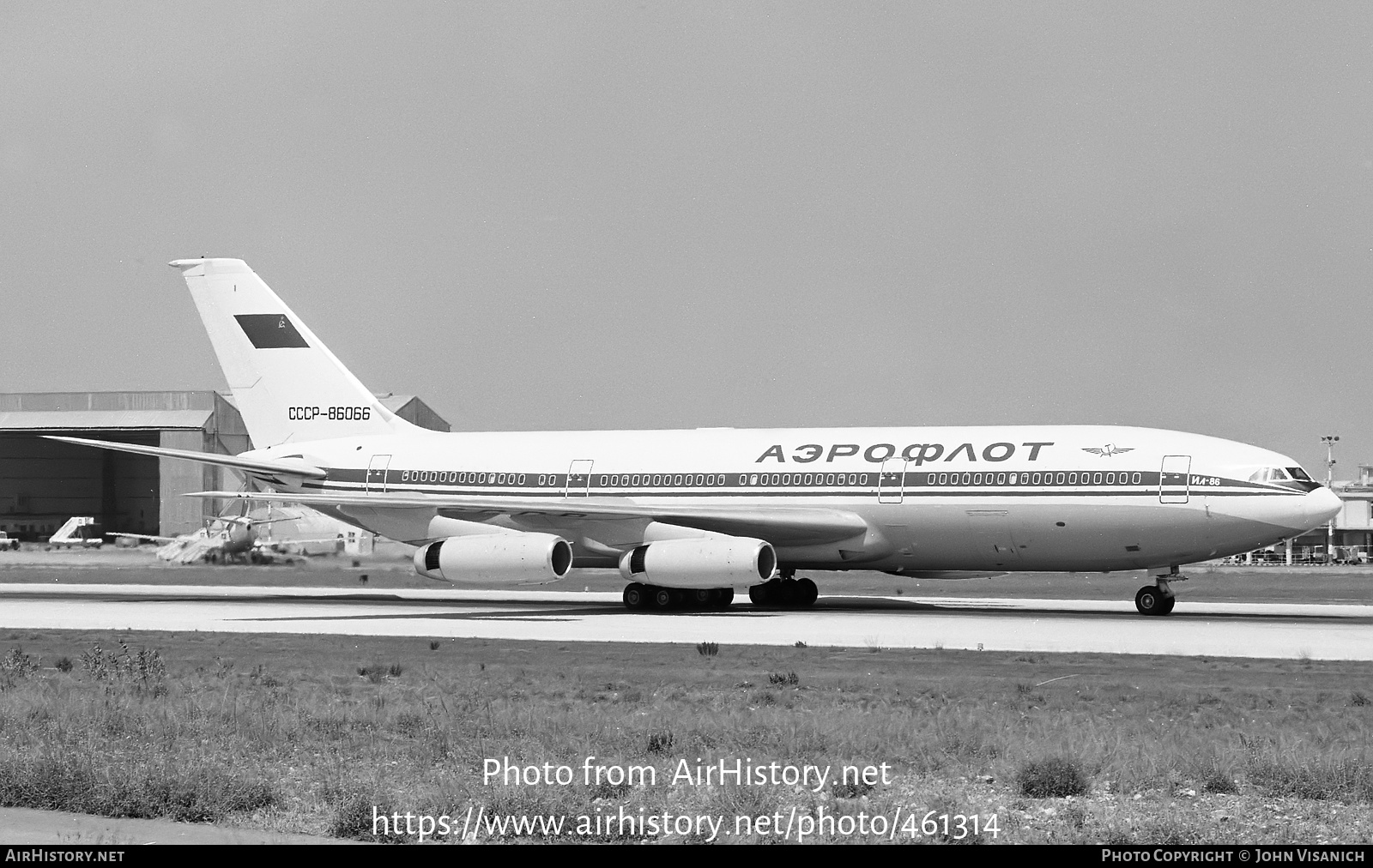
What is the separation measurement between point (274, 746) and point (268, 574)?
40.3 metres

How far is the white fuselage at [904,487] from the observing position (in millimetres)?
30469

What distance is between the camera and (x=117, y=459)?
103312 millimetres

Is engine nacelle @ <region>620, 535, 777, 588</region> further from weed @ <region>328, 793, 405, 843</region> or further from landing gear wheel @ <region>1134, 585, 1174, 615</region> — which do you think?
weed @ <region>328, 793, 405, 843</region>

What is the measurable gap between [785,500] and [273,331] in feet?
51.4

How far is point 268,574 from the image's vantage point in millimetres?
51781

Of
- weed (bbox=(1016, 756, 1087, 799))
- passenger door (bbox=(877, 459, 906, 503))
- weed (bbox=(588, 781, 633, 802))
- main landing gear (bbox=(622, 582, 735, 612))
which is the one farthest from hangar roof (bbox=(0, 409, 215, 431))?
weed (bbox=(1016, 756, 1087, 799))

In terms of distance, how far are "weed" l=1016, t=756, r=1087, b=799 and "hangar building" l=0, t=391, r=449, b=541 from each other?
2734 inches

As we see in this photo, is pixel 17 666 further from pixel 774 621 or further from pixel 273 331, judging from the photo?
pixel 273 331

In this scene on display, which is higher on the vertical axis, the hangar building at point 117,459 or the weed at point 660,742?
the hangar building at point 117,459

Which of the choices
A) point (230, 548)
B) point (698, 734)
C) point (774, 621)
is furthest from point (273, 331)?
point (698, 734)

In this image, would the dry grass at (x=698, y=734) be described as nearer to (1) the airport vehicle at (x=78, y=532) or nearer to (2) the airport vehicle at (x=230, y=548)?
(2) the airport vehicle at (x=230, y=548)

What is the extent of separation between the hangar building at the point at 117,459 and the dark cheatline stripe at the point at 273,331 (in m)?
36.9

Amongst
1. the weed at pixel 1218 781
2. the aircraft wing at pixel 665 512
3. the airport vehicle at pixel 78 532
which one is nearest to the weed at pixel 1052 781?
the weed at pixel 1218 781
